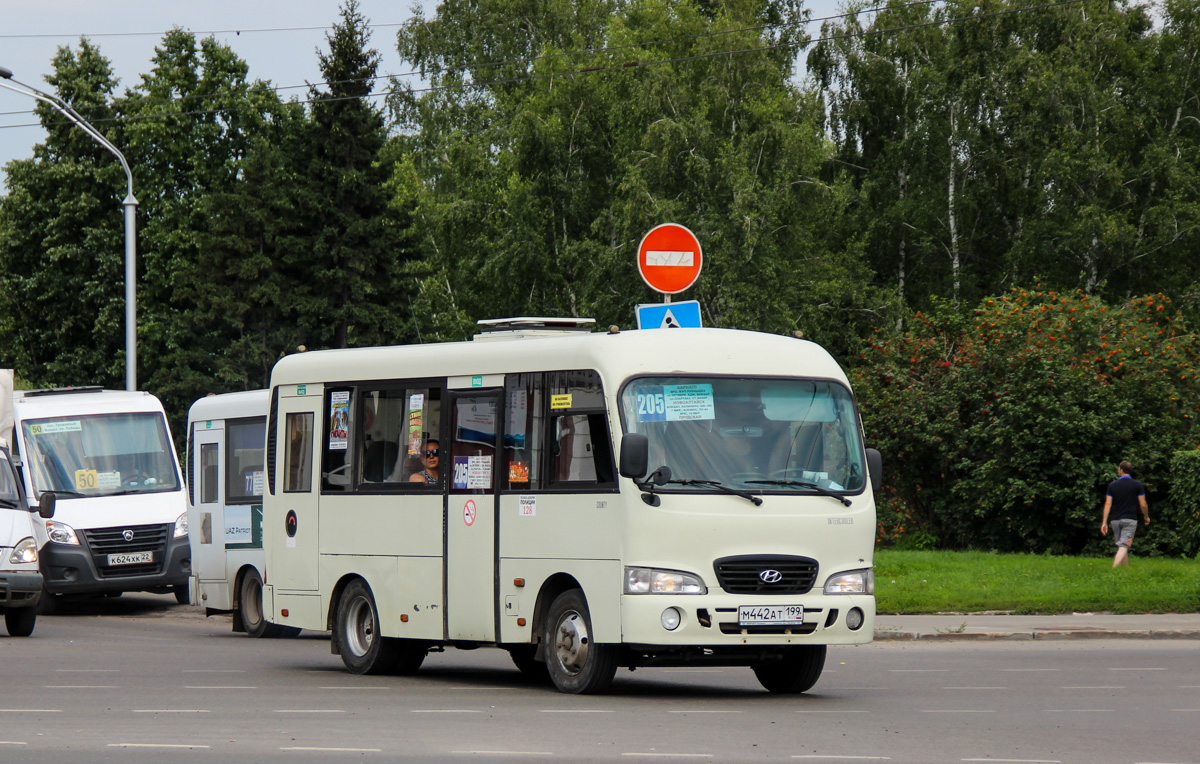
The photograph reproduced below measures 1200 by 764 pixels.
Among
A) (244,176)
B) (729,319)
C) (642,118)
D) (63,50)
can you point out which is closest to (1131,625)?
(729,319)

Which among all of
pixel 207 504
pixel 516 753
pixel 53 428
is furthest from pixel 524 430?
pixel 53 428

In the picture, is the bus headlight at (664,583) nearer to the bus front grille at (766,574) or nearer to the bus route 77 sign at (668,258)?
the bus front grille at (766,574)

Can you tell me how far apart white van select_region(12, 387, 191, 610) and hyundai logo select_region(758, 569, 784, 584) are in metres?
14.3

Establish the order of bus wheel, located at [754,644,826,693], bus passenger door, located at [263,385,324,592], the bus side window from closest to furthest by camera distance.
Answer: bus wheel, located at [754,644,826,693] → the bus side window → bus passenger door, located at [263,385,324,592]

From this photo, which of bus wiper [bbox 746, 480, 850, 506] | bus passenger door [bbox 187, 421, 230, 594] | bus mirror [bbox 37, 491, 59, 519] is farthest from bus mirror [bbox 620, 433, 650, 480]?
bus mirror [bbox 37, 491, 59, 519]

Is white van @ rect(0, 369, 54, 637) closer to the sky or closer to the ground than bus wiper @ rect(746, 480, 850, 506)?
closer to the ground

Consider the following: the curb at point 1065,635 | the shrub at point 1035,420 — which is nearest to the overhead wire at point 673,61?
the shrub at point 1035,420

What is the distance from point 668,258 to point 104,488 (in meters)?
11.5

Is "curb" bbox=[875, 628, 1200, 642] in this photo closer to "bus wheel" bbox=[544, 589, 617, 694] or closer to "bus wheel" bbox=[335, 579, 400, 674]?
"bus wheel" bbox=[335, 579, 400, 674]

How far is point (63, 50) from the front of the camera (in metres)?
59.6

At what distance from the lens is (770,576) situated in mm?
12625

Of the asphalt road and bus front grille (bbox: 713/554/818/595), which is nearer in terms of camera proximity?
the asphalt road

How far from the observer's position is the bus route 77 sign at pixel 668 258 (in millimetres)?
17500

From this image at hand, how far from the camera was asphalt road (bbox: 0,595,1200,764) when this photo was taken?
989 cm
